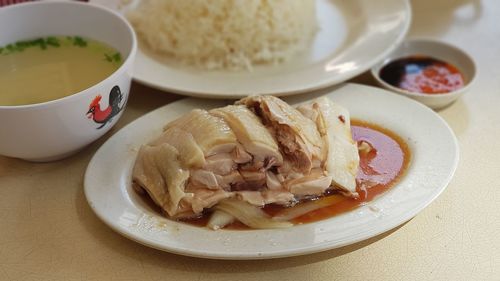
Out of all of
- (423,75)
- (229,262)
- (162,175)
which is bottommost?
(229,262)

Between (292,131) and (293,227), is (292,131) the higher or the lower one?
the higher one

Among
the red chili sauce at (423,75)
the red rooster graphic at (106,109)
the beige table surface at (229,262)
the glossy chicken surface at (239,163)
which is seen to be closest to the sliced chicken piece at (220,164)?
the glossy chicken surface at (239,163)

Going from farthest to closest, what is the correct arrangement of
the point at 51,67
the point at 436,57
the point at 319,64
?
the point at 436,57, the point at 319,64, the point at 51,67

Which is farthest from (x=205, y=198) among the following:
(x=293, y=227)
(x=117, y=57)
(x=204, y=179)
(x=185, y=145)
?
(x=117, y=57)

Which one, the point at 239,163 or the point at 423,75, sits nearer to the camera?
the point at 239,163

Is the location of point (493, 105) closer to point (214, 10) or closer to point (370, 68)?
point (370, 68)

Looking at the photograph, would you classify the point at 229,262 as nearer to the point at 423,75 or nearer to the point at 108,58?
the point at 108,58

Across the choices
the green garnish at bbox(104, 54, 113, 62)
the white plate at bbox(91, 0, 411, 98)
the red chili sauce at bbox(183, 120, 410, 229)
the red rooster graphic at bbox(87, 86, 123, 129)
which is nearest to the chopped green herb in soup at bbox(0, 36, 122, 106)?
the green garnish at bbox(104, 54, 113, 62)
